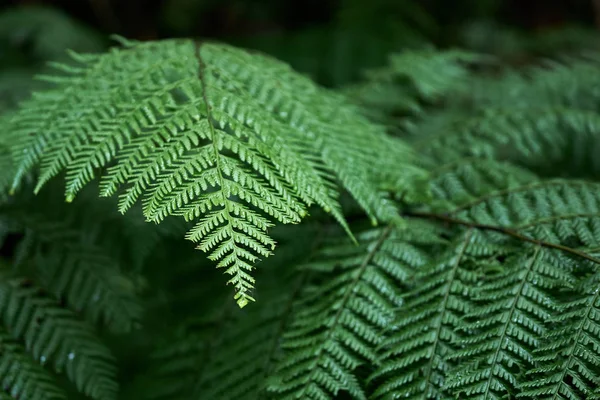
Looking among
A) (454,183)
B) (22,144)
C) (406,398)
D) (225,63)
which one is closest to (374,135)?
(454,183)

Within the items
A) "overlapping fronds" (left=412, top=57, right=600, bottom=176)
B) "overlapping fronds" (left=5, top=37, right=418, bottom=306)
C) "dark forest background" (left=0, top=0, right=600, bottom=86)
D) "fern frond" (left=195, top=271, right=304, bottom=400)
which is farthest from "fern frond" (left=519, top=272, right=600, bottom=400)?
"dark forest background" (left=0, top=0, right=600, bottom=86)

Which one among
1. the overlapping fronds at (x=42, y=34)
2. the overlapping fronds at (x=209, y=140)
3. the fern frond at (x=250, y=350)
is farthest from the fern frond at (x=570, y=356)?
the overlapping fronds at (x=42, y=34)

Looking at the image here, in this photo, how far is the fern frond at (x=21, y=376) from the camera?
131cm

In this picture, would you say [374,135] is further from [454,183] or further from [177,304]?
[177,304]

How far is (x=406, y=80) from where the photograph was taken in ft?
7.24

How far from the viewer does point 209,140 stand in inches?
48.0

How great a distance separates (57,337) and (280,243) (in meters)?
0.78

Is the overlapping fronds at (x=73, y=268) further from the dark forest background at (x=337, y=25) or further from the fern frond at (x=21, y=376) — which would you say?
the dark forest background at (x=337, y=25)

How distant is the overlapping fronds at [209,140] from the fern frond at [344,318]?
0.13 m

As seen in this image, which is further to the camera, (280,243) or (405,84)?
(405,84)

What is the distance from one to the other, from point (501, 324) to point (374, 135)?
68 cm

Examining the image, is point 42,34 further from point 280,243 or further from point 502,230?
point 502,230

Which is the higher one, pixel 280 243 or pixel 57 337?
pixel 280 243

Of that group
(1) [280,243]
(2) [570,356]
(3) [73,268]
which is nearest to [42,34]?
(3) [73,268]
